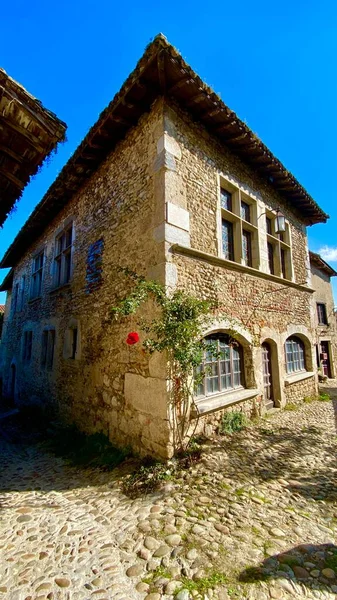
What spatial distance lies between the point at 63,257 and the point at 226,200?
17.5 feet

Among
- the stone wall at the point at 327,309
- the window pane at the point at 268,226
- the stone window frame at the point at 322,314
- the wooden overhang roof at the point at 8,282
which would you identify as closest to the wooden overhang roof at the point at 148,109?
the window pane at the point at 268,226

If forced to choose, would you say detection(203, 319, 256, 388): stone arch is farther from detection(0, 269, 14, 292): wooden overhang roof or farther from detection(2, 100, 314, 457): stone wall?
detection(0, 269, 14, 292): wooden overhang roof

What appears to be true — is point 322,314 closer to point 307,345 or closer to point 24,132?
point 307,345

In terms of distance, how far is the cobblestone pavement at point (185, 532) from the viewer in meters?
1.99

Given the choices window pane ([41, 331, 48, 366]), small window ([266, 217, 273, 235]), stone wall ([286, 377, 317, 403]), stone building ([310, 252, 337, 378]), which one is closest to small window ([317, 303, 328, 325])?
stone building ([310, 252, 337, 378])

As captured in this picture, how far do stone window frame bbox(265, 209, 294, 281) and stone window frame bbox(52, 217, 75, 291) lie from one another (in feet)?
19.1

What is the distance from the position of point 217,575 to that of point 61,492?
2.49 meters

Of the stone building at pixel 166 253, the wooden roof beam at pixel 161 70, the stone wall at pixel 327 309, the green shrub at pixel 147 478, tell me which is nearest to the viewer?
the green shrub at pixel 147 478

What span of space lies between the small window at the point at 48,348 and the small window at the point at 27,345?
153 cm

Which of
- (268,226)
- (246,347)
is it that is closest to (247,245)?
(268,226)

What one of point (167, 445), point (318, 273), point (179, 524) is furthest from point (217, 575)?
point (318, 273)

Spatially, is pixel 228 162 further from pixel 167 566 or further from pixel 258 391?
pixel 167 566

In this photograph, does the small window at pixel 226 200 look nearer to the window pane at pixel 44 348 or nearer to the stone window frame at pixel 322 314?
the window pane at pixel 44 348

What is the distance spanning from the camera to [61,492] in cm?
359
